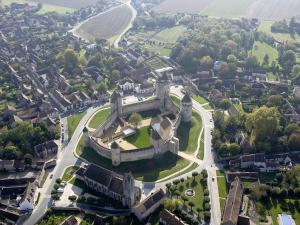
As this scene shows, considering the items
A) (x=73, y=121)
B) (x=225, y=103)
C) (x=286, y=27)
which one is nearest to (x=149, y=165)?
(x=73, y=121)

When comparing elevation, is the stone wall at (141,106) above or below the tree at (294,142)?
below

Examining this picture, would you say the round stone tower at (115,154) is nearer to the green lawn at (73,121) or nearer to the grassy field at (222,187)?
the green lawn at (73,121)

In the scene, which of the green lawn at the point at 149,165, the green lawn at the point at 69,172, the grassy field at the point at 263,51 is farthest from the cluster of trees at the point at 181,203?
the grassy field at the point at 263,51

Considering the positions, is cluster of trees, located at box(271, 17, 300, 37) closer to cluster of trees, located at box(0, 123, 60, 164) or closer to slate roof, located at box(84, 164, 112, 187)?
cluster of trees, located at box(0, 123, 60, 164)

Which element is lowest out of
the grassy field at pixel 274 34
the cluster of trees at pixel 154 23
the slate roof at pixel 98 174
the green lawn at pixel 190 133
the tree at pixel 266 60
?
the cluster of trees at pixel 154 23

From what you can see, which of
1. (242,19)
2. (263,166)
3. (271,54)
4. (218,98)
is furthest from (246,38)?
(263,166)

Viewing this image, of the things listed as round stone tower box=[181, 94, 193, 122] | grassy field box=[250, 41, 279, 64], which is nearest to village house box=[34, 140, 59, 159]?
round stone tower box=[181, 94, 193, 122]
